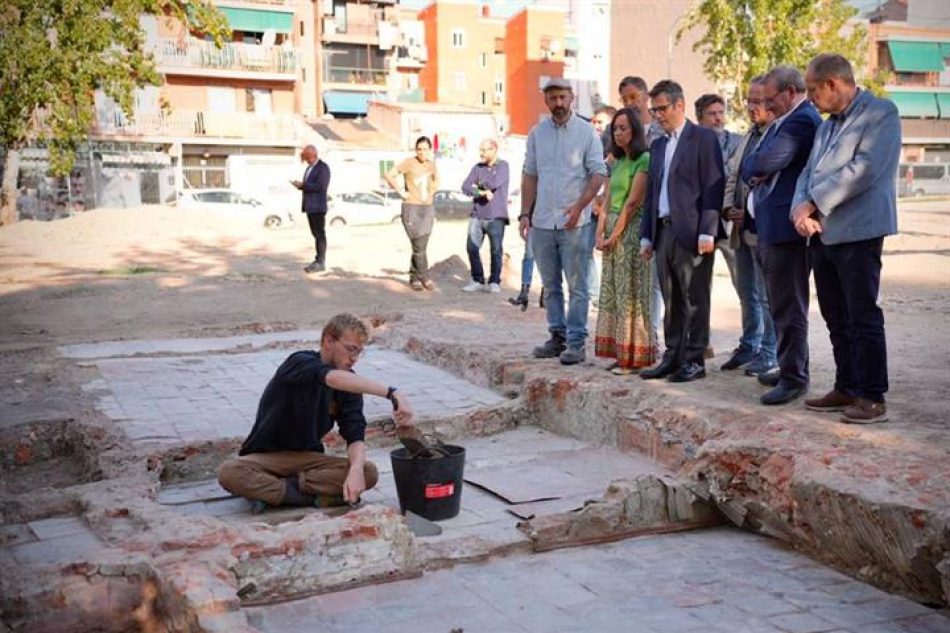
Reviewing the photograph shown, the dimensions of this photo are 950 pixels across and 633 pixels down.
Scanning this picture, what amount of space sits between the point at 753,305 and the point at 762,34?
2330 centimetres

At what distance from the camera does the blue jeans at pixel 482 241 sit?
12.7m

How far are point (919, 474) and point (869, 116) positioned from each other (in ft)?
6.39

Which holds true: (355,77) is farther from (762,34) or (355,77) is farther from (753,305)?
(753,305)

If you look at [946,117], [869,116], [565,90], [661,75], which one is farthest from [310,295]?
[946,117]

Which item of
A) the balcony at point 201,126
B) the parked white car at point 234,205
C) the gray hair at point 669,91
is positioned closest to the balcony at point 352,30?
the balcony at point 201,126

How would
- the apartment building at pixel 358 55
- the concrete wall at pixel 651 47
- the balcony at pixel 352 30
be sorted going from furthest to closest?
the balcony at pixel 352 30 < the apartment building at pixel 358 55 < the concrete wall at pixel 651 47

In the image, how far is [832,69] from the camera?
17.2 feet

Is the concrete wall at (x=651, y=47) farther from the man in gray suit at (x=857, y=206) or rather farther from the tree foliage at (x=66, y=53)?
the man in gray suit at (x=857, y=206)

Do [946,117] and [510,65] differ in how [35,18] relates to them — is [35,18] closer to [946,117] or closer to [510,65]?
[510,65]

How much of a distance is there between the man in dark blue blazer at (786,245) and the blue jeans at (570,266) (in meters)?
1.73

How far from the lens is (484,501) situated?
17.7 ft

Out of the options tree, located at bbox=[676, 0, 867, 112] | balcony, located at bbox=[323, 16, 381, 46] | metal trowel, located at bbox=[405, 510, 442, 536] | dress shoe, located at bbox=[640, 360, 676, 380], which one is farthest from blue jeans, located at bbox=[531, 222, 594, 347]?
balcony, located at bbox=[323, 16, 381, 46]

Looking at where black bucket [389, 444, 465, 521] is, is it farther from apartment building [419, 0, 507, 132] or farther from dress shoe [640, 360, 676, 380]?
apartment building [419, 0, 507, 132]

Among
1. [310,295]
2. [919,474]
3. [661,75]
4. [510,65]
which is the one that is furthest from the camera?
[510,65]
